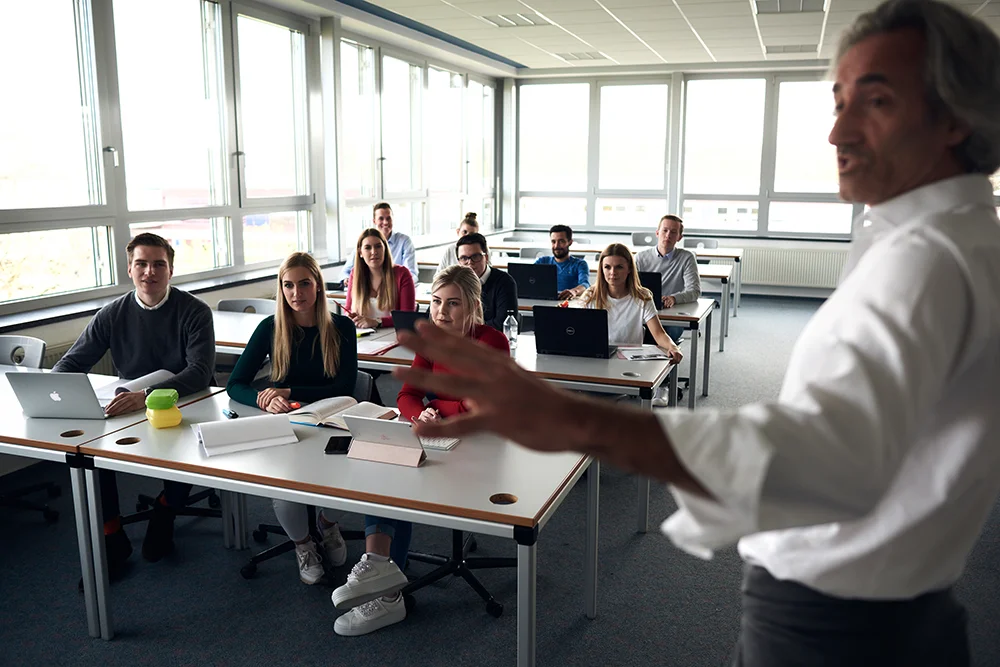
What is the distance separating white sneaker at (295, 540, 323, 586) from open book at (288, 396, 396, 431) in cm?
55

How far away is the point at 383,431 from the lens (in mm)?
2291

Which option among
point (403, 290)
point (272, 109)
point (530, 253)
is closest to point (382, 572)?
point (403, 290)

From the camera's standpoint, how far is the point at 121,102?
16.3 feet

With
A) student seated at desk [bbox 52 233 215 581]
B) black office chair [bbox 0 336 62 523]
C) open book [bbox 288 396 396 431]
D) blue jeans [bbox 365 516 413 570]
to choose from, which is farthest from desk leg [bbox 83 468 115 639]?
black office chair [bbox 0 336 62 523]

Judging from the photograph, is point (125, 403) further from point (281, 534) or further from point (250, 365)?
point (281, 534)

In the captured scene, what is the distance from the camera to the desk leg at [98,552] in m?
2.46

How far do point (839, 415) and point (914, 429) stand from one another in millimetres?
71

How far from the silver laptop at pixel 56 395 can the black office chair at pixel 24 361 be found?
0.87 meters

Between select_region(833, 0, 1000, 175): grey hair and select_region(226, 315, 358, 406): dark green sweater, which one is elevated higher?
select_region(833, 0, 1000, 175): grey hair

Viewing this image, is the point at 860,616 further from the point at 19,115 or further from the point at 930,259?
the point at 19,115

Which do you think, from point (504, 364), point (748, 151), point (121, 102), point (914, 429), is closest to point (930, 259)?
point (914, 429)

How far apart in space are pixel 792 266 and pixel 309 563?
8535 mm

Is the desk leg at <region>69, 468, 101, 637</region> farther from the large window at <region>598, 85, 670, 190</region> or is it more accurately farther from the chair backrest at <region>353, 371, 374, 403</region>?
the large window at <region>598, 85, 670, 190</region>

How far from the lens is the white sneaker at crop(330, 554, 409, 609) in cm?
250
